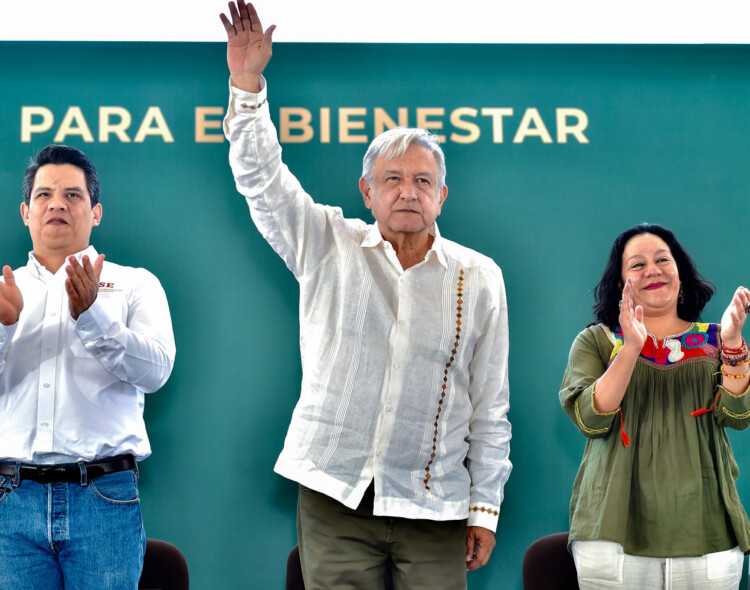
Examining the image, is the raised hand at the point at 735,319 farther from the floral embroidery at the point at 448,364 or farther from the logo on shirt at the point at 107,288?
the logo on shirt at the point at 107,288

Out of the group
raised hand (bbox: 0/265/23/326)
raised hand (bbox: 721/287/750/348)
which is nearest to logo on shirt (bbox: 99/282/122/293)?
raised hand (bbox: 0/265/23/326)

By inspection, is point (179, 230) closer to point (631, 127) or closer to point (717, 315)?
point (631, 127)

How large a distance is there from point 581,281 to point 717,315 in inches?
22.0

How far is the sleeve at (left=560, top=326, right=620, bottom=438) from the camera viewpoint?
2.42 metres

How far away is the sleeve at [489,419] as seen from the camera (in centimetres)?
232

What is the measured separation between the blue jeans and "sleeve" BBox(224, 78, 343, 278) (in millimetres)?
797

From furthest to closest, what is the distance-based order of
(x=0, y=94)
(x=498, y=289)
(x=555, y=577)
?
(x=0, y=94) < (x=555, y=577) < (x=498, y=289)

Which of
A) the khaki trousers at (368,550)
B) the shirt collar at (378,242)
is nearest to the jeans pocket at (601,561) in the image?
the khaki trousers at (368,550)

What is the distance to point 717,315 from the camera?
350 centimetres

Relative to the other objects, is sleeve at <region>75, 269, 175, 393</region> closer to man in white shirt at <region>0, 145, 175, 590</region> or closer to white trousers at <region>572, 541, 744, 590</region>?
man in white shirt at <region>0, 145, 175, 590</region>

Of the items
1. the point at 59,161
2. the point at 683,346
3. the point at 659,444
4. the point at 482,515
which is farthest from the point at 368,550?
the point at 59,161

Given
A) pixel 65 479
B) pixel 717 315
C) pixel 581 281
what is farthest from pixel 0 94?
pixel 717 315

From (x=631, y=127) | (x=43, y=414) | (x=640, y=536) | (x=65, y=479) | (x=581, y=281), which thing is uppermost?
(x=631, y=127)

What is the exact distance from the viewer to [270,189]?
7.28 feet
